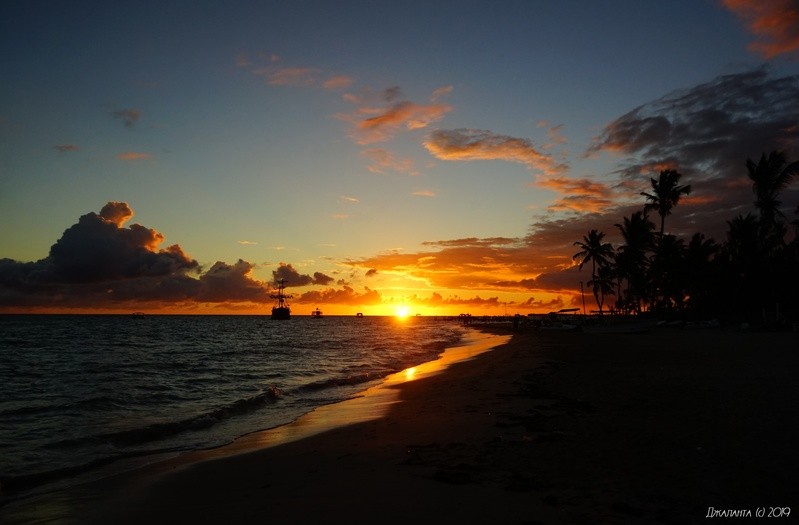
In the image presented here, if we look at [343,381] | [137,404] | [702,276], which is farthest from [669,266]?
[137,404]

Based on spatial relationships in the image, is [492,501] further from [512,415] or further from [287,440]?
[287,440]

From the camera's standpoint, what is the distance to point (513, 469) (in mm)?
7770

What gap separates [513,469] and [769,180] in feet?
190

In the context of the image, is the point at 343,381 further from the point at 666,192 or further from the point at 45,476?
the point at 666,192

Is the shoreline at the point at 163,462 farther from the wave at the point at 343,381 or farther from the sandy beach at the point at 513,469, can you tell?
the wave at the point at 343,381

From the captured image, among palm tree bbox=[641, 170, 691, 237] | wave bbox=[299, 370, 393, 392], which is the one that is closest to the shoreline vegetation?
palm tree bbox=[641, 170, 691, 237]

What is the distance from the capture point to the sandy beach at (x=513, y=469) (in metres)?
6.28

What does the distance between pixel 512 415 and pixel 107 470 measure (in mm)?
9477

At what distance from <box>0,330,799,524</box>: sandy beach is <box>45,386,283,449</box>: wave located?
391 centimetres

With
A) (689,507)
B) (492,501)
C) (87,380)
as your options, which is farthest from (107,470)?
(87,380)

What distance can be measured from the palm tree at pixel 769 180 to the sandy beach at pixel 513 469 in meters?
46.7

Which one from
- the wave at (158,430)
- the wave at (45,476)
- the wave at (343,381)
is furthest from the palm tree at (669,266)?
the wave at (45,476)

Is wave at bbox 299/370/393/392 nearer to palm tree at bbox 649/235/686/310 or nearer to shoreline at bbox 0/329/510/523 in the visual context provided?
shoreline at bbox 0/329/510/523

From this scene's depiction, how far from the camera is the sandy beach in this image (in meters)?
6.28
